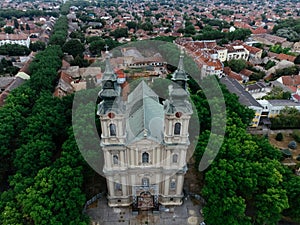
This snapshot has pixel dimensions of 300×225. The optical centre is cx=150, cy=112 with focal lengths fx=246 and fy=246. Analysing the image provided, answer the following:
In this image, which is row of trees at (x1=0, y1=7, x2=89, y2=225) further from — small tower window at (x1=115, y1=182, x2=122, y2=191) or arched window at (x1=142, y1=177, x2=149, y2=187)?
arched window at (x1=142, y1=177, x2=149, y2=187)

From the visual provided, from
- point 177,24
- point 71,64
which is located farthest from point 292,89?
point 177,24

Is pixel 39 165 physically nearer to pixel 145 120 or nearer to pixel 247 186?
pixel 145 120

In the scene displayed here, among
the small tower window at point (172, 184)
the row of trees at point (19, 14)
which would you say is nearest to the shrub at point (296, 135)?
the small tower window at point (172, 184)

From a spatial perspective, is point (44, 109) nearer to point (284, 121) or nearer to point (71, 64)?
point (71, 64)

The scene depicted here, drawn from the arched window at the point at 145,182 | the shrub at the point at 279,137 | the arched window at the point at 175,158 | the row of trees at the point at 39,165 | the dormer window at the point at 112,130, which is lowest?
the shrub at the point at 279,137

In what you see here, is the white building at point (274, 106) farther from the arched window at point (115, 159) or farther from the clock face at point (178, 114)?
the arched window at point (115, 159)
